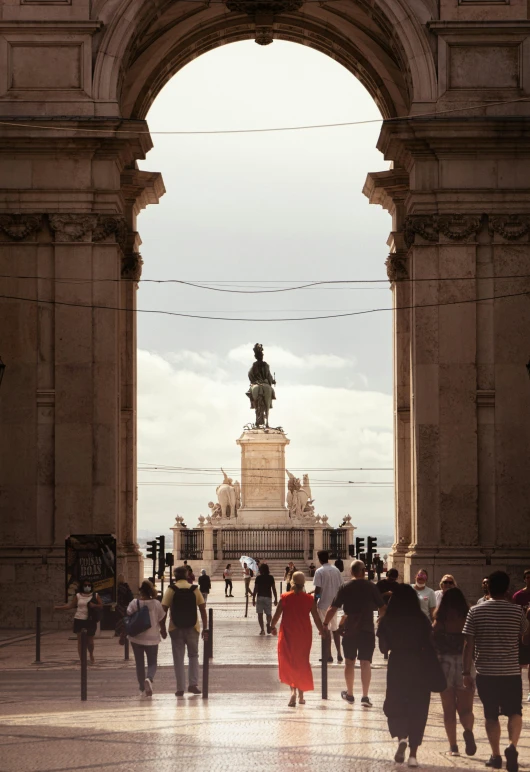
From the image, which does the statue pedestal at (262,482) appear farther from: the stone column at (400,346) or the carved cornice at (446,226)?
the carved cornice at (446,226)

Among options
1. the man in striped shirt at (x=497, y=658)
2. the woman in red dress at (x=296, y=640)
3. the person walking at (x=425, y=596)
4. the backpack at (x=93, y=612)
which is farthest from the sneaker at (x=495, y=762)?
the backpack at (x=93, y=612)

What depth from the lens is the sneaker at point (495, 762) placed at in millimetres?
14734

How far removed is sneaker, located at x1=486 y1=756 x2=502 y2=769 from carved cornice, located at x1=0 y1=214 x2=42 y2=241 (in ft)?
78.5

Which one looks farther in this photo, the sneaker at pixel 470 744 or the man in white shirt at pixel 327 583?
the man in white shirt at pixel 327 583

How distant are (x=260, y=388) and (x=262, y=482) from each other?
22.1ft

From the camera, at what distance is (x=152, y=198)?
44812mm

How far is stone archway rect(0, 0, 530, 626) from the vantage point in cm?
3569

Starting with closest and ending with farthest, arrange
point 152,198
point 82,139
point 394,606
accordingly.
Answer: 1. point 394,606
2. point 82,139
3. point 152,198

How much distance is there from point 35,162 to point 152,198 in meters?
8.70

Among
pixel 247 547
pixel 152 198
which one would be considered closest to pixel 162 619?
pixel 152 198

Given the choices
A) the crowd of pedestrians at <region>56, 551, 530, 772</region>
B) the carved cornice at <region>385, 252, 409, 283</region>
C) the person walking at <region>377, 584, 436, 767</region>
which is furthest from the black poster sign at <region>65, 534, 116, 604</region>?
the person walking at <region>377, 584, 436, 767</region>

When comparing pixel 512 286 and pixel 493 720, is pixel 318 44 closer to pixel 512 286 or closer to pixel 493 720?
pixel 512 286

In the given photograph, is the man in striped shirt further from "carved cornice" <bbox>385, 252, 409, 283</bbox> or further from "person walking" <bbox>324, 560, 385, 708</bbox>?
"carved cornice" <bbox>385, 252, 409, 283</bbox>

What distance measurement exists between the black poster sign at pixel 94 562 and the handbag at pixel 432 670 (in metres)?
16.1
